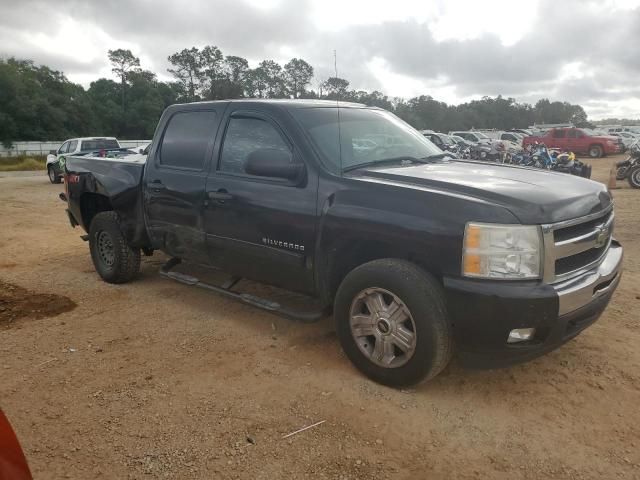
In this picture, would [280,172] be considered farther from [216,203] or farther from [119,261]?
[119,261]

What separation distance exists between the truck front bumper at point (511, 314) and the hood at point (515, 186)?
0.40m

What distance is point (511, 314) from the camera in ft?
9.08

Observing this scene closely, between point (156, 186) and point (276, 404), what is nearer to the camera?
point (276, 404)

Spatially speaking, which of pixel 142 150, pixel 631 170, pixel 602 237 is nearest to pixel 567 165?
pixel 631 170

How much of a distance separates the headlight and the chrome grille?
0.24 feet

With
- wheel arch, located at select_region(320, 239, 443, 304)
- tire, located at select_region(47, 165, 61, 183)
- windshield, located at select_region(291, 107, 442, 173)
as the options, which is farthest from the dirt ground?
tire, located at select_region(47, 165, 61, 183)

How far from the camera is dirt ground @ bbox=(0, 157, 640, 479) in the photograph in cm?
261

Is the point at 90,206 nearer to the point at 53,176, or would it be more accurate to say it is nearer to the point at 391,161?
the point at 391,161

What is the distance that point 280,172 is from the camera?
11.7 feet

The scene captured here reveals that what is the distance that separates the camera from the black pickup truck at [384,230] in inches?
111

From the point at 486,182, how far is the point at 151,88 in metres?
67.8

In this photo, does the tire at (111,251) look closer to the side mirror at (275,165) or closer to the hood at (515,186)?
the side mirror at (275,165)

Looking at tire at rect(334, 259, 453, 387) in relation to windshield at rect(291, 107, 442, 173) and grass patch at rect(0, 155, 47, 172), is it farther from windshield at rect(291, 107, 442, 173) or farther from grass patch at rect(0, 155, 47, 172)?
grass patch at rect(0, 155, 47, 172)

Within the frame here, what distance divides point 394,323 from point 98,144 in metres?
18.6
